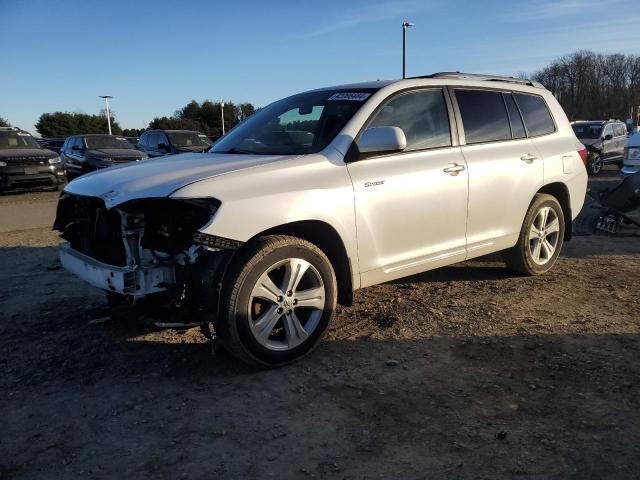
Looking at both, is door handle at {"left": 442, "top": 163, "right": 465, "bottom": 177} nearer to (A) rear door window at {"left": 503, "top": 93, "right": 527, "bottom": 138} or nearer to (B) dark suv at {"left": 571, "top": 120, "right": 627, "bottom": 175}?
(A) rear door window at {"left": 503, "top": 93, "right": 527, "bottom": 138}

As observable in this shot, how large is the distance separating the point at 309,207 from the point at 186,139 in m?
13.0

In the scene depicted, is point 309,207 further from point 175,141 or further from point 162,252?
point 175,141

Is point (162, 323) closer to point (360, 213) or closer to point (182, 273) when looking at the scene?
point (182, 273)

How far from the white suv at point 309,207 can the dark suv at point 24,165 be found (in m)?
11.8

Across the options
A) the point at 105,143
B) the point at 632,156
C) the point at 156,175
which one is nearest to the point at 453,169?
the point at 156,175

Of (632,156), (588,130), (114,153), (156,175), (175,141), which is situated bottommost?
(632,156)

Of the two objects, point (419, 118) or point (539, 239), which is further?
point (539, 239)

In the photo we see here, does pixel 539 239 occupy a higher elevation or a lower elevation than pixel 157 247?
lower

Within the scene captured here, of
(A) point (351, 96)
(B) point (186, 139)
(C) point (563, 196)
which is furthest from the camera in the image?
(B) point (186, 139)

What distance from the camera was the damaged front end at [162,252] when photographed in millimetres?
3150

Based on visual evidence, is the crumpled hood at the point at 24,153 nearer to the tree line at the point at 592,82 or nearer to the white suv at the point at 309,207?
the white suv at the point at 309,207

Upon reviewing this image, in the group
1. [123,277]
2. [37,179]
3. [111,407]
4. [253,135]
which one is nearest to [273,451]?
[111,407]

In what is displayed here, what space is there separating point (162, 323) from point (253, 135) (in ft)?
6.34

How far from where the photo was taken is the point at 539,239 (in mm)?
5414
